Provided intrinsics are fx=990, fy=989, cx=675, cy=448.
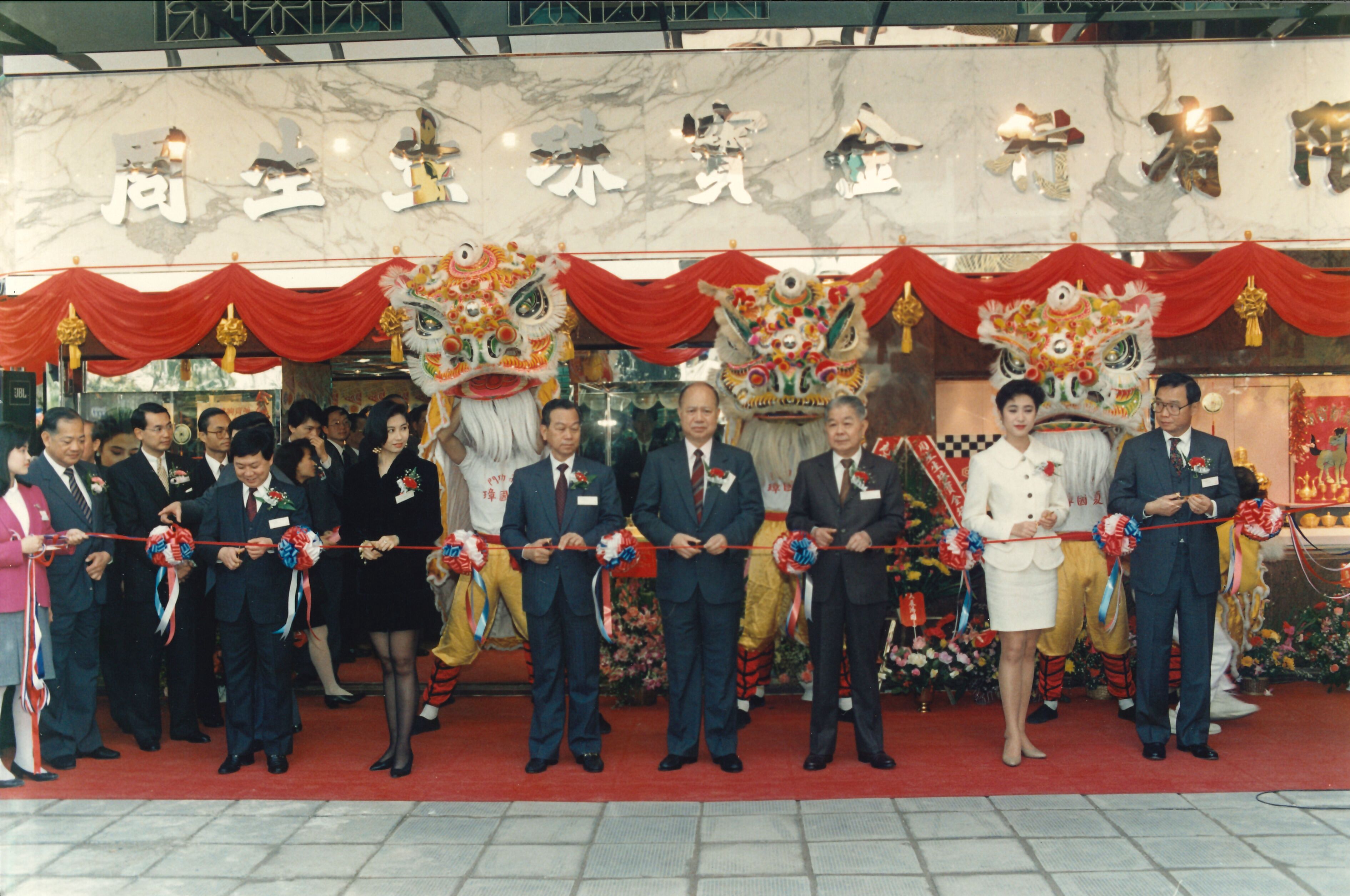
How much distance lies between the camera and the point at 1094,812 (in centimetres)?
400

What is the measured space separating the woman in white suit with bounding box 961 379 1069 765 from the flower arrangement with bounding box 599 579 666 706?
2.02 meters

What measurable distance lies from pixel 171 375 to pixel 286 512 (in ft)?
11.3

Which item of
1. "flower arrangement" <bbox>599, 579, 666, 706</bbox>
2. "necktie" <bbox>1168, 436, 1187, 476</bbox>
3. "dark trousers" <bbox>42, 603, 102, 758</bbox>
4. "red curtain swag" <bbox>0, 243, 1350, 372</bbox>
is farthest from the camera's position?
"flower arrangement" <bbox>599, 579, 666, 706</bbox>

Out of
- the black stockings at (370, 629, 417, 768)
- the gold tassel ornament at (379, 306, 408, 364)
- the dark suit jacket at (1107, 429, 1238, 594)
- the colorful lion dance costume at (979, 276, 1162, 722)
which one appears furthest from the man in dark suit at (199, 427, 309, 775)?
the dark suit jacket at (1107, 429, 1238, 594)

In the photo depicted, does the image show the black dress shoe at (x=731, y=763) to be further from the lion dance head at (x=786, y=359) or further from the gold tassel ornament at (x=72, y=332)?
the gold tassel ornament at (x=72, y=332)

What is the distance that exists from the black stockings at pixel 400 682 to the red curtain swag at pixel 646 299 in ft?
6.76

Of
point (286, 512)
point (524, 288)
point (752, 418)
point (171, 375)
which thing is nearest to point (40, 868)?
point (286, 512)

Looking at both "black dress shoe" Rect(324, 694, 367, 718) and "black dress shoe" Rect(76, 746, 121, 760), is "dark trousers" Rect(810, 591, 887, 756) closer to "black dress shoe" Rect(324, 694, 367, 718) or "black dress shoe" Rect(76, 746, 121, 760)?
"black dress shoe" Rect(324, 694, 367, 718)

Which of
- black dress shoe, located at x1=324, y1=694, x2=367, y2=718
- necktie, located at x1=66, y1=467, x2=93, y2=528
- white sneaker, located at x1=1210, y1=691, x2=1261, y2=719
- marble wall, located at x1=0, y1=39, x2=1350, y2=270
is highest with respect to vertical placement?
marble wall, located at x1=0, y1=39, x2=1350, y2=270

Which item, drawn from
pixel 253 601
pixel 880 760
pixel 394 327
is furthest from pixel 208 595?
pixel 880 760

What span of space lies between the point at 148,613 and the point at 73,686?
50cm

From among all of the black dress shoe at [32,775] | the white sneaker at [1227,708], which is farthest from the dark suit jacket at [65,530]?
the white sneaker at [1227,708]

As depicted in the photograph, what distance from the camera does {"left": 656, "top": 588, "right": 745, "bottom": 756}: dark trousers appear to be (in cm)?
468

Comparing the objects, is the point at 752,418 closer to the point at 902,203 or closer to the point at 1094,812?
the point at 902,203
